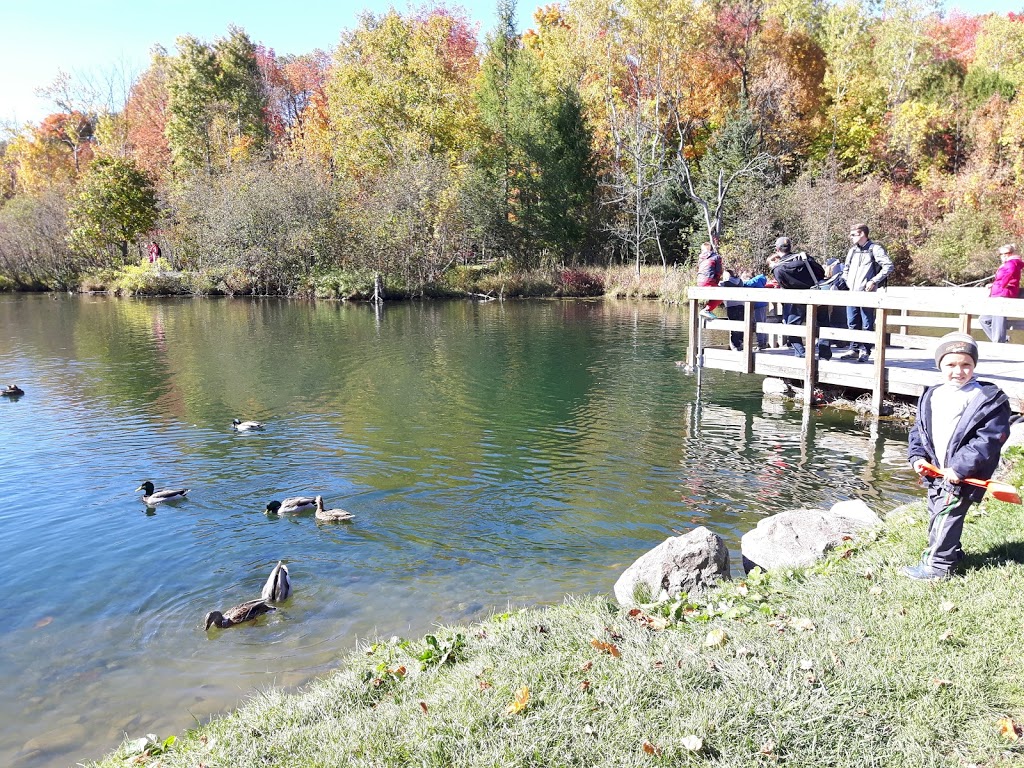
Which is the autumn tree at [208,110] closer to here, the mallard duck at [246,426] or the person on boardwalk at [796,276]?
the mallard duck at [246,426]

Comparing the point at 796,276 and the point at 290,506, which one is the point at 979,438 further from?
the point at 796,276

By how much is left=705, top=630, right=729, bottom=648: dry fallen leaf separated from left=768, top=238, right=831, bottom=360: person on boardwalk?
11768mm

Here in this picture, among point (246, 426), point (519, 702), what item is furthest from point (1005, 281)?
point (246, 426)

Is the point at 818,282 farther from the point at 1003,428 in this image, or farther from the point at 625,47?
the point at 625,47

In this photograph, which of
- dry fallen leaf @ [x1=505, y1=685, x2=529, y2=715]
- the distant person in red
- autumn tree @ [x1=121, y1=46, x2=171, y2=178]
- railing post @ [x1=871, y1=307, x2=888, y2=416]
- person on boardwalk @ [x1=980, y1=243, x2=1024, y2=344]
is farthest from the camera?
autumn tree @ [x1=121, y1=46, x2=171, y2=178]

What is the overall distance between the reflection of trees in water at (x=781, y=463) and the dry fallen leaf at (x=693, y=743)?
5.91 metres

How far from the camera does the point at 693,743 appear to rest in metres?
3.68

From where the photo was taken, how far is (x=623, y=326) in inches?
1196

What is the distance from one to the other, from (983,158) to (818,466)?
42.4 meters

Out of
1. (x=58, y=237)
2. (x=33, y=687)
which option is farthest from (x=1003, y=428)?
(x=58, y=237)

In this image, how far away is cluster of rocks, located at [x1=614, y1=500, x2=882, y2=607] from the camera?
6.45 metres

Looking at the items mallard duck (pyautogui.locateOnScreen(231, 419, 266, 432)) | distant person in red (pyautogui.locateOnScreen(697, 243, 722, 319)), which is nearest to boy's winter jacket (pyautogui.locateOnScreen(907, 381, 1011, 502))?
mallard duck (pyautogui.locateOnScreen(231, 419, 266, 432))

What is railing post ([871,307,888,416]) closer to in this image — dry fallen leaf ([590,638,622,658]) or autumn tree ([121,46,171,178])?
dry fallen leaf ([590,638,622,658])

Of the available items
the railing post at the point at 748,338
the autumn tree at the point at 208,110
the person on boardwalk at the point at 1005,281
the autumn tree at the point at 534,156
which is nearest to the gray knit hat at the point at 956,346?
the person on boardwalk at the point at 1005,281
